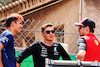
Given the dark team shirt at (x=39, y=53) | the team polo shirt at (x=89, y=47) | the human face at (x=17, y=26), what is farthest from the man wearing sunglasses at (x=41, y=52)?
the team polo shirt at (x=89, y=47)

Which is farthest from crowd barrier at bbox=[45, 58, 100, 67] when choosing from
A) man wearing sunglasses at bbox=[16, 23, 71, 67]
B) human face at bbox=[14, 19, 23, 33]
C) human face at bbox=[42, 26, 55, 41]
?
human face at bbox=[42, 26, 55, 41]

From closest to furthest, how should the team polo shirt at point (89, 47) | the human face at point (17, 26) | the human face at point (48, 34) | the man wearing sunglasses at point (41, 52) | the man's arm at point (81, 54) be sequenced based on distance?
the man's arm at point (81, 54)
the team polo shirt at point (89, 47)
the human face at point (17, 26)
the man wearing sunglasses at point (41, 52)
the human face at point (48, 34)

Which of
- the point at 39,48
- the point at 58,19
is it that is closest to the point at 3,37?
the point at 39,48

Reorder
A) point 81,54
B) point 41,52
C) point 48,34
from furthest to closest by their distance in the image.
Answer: point 48,34, point 41,52, point 81,54

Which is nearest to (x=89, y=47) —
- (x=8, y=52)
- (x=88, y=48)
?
(x=88, y=48)

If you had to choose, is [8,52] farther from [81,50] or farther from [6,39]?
[81,50]

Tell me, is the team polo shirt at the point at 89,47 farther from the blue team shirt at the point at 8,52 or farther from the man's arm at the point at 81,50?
the blue team shirt at the point at 8,52

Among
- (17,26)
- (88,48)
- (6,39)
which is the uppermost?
(17,26)

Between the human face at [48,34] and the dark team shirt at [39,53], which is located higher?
the human face at [48,34]

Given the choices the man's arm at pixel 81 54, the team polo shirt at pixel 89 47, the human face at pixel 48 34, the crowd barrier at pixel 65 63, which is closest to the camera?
→ the crowd barrier at pixel 65 63

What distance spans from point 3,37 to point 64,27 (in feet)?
14.2

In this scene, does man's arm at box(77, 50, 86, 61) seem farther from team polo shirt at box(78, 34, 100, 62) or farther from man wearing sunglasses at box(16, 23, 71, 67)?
man wearing sunglasses at box(16, 23, 71, 67)

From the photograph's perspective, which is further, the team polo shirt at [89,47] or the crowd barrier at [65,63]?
the team polo shirt at [89,47]

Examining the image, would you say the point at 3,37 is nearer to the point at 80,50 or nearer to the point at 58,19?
the point at 80,50
